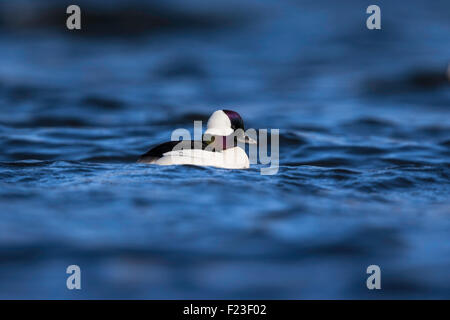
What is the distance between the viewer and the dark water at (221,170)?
5.60 m

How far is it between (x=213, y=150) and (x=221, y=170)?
2.05ft

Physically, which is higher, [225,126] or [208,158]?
[225,126]

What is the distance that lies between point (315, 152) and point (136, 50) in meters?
7.69

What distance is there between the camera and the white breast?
8086 mm

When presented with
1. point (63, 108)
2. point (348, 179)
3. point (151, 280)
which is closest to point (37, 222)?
point (151, 280)

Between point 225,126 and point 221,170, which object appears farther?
point 225,126

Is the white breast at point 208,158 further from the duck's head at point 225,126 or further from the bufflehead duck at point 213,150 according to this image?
the duck's head at point 225,126

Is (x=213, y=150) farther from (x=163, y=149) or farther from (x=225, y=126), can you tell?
(x=163, y=149)

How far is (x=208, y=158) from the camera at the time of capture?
8320mm

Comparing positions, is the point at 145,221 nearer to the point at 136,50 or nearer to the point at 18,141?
the point at 18,141

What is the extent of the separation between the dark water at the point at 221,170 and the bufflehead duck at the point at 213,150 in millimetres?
217

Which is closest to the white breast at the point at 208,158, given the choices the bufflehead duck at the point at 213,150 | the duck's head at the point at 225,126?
the bufflehead duck at the point at 213,150

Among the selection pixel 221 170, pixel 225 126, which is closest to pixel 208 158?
pixel 221 170

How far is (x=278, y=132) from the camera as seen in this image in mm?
11305
